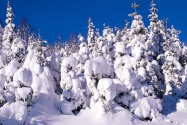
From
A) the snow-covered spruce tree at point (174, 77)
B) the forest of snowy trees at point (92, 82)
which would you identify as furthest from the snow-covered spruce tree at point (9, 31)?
the snow-covered spruce tree at point (174, 77)

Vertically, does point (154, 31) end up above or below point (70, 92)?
above

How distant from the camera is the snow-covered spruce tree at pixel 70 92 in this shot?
24875 mm

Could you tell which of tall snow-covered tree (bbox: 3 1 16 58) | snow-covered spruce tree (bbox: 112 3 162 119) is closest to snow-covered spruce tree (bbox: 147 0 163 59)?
snow-covered spruce tree (bbox: 112 3 162 119)

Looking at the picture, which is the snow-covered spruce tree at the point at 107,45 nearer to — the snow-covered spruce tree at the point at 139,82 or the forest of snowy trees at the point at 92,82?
the forest of snowy trees at the point at 92,82

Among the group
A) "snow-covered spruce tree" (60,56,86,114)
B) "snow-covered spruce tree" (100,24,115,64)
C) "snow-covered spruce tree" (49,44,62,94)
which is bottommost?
"snow-covered spruce tree" (60,56,86,114)

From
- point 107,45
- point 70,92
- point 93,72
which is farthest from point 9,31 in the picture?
point 70,92

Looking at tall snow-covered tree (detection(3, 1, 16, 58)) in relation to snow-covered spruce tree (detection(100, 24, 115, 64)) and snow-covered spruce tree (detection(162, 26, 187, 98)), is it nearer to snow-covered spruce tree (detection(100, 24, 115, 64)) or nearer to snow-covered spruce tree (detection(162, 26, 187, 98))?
snow-covered spruce tree (detection(100, 24, 115, 64))

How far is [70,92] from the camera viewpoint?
25.6 m

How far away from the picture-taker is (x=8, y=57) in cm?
3147

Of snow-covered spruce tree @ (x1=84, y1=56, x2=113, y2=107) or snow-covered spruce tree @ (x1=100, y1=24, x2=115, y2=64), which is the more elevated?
snow-covered spruce tree @ (x1=100, y1=24, x2=115, y2=64)

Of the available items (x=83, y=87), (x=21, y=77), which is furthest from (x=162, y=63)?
(x=21, y=77)

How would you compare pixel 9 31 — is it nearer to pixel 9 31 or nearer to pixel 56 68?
pixel 9 31

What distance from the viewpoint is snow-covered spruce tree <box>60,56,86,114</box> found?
2488cm

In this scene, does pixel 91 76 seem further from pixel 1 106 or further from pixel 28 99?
pixel 1 106
